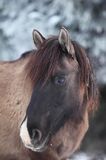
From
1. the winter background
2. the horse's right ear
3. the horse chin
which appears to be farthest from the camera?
the winter background

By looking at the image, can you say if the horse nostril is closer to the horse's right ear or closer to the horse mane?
the horse mane

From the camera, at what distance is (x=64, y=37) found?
399cm

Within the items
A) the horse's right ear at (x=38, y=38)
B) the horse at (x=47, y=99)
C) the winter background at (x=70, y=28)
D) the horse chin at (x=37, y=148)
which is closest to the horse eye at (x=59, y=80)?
the horse at (x=47, y=99)

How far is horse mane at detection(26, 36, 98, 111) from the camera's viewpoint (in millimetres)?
3950

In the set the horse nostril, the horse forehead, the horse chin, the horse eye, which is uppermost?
the horse forehead

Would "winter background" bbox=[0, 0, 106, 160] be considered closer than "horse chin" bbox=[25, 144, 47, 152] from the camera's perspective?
No

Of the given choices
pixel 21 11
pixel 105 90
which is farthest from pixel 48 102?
pixel 21 11

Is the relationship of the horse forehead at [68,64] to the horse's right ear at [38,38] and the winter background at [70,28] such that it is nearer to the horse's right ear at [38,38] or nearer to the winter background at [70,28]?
the horse's right ear at [38,38]

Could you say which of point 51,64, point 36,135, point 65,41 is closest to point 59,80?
point 51,64

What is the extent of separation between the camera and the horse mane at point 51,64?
3950 millimetres

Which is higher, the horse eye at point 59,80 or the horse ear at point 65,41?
the horse ear at point 65,41

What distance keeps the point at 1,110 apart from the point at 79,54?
0.79 metres

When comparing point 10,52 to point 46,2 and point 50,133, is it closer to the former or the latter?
point 46,2

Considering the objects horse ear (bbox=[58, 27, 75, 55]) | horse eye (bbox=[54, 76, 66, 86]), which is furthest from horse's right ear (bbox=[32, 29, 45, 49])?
horse eye (bbox=[54, 76, 66, 86])
